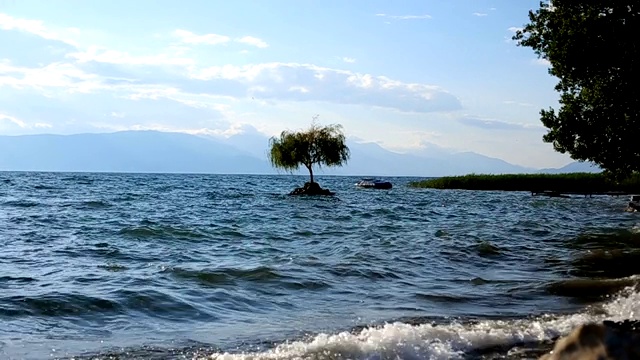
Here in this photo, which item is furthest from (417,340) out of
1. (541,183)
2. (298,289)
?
(541,183)

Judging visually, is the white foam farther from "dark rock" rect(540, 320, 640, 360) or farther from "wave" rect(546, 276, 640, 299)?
"dark rock" rect(540, 320, 640, 360)

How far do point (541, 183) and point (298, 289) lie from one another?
78.4 metres

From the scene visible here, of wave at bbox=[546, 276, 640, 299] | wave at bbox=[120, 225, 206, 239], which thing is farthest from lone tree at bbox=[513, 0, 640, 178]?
wave at bbox=[120, 225, 206, 239]

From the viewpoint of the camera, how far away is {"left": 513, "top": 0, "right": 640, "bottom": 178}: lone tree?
78.9 ft

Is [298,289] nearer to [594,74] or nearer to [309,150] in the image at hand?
[594,74]

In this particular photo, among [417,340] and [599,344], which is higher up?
[599,344]

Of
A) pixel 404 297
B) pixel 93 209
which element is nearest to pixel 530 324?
pixel 404 297

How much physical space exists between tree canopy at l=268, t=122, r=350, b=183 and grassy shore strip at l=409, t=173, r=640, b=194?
31.6 metres

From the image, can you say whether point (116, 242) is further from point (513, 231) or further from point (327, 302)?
point (513, 231)

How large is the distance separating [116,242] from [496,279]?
1282 cm

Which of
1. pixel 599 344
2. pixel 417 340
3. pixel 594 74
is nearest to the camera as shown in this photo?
pixel 599 344

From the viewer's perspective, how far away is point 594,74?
25.5 meters

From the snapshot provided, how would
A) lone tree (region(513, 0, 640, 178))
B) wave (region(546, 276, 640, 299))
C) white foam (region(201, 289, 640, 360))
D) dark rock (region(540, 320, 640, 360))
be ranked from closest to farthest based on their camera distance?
dark rock (region(540, 320, 640, 360)), white foam (region(201, 289, 640, 360)), wave (region(546, 276, 640, 299)), lone tree (region(513, 0, 640, 178))

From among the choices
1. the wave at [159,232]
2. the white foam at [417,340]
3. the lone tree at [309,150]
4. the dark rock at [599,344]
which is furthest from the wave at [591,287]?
the lone tree at [309,150]
